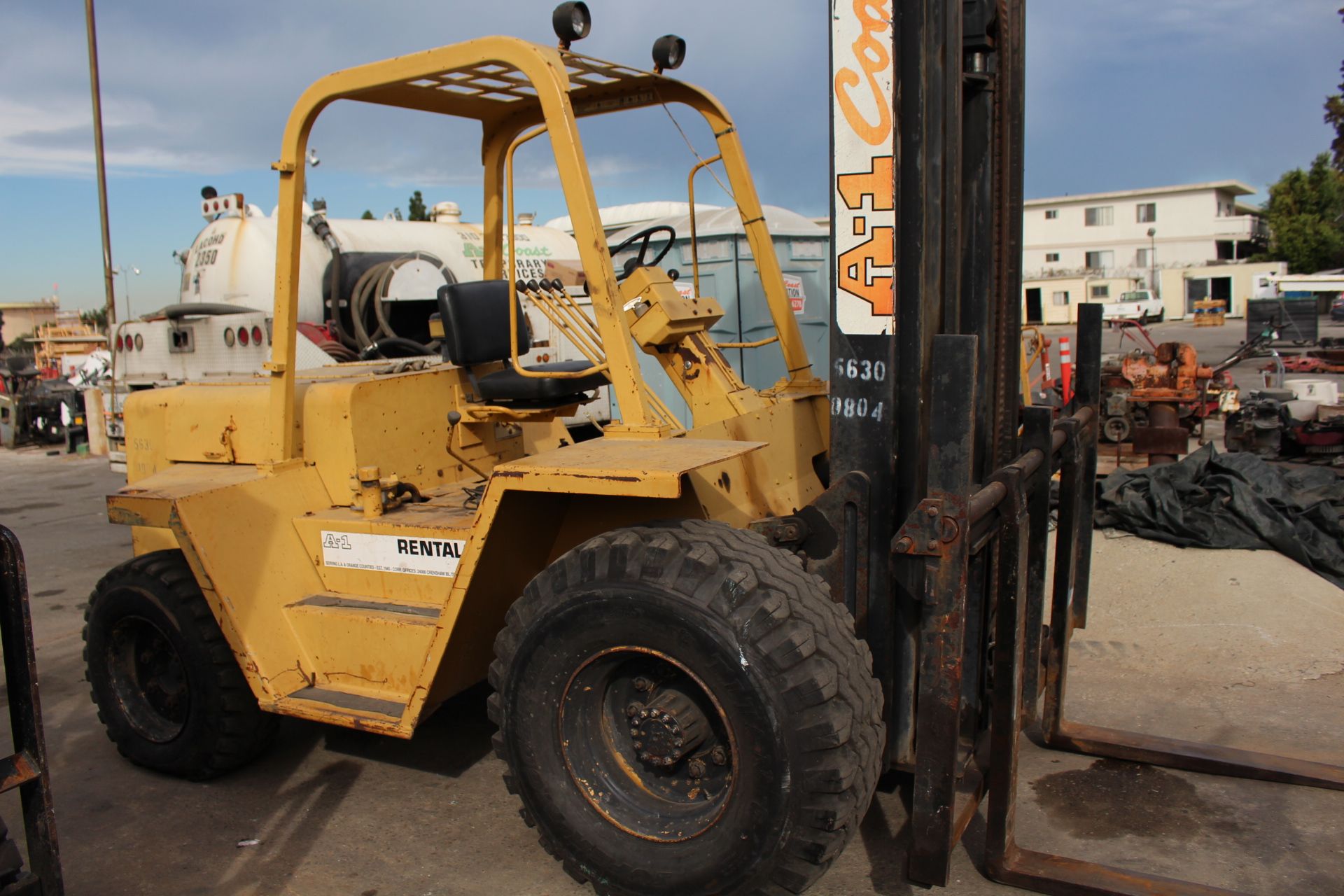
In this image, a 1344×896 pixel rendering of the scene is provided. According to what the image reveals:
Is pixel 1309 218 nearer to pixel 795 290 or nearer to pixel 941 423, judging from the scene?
pixel 795 290

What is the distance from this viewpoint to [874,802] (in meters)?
3.95

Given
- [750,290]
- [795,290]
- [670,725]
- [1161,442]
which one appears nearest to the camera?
[670,725]

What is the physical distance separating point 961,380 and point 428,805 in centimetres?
279

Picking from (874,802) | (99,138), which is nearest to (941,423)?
(874,802)

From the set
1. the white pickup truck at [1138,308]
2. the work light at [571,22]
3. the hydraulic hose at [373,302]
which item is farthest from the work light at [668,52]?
the white pickup truck at [1138,308]

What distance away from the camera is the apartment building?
6016cm

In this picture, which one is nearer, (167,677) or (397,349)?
(167,677)

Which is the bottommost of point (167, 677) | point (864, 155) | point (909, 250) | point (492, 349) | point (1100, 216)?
point (167, 677)

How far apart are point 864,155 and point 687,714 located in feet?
6.08

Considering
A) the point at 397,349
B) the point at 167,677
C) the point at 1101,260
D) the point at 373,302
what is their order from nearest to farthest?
the point at 167,677 < the point at 397,349 < the point at 373,302 < the point at 1101,260

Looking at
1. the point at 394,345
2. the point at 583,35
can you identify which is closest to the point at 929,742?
the point at 583,35

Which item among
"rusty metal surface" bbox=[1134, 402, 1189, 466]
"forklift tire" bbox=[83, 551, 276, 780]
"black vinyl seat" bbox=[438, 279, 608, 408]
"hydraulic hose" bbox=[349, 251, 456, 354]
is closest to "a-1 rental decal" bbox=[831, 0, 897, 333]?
"black vinyl seat" bbox=[438, 279, 608, 408]

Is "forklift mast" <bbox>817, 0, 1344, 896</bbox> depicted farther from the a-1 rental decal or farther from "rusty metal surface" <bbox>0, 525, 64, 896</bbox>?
"rusty metal surface" <bbox>0, 525, 64, 896</bbox>

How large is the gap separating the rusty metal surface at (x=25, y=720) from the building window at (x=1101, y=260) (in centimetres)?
6889
